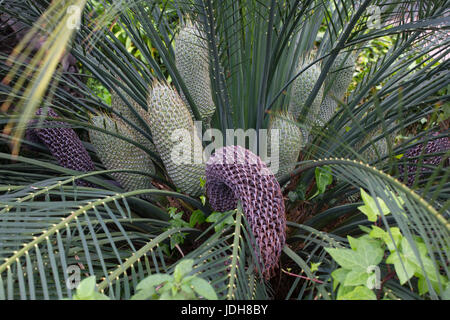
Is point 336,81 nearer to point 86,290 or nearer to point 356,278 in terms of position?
point 356,278

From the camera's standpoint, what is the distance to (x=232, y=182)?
3.19 ft

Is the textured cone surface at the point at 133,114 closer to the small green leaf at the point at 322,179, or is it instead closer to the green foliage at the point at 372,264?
the small green leaf at the point at 322,179

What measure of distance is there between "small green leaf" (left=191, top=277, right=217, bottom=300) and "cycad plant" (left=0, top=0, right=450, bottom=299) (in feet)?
0.17

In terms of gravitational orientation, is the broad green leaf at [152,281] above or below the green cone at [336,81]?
below

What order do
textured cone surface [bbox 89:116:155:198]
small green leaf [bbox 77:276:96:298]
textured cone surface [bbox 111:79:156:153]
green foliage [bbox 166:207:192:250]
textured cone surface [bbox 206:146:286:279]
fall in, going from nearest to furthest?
small green leaf [bbox 77:276:96:298], textured cone surface [bbox 206:146:286:279], green foliage [bbox 166:207:192:250], textured cone surface [bbox 89:116:155:198], textured cone surface [bbox 111:79:156:153]

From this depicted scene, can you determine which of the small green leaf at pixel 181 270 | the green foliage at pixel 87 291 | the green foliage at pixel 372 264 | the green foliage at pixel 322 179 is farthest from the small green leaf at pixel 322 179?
the green foliage at pixel 87 291

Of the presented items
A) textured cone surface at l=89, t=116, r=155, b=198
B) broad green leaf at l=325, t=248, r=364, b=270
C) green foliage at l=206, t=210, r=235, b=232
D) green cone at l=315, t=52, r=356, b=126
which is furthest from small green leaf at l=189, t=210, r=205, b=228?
green cone at l=315, t=52, r=356, b=126

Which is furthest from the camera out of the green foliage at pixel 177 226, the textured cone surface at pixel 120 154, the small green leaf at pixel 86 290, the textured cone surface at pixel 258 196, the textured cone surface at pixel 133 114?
the textured cone surface at pixel 133 114

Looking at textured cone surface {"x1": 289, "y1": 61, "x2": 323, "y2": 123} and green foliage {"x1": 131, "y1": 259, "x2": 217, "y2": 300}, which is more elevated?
textured cone surface {"x1": 289, "y1": 61, "x2": 323, "y2": 123}

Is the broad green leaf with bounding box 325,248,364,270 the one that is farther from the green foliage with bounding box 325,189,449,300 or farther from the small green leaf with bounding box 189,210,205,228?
the small green leaf with bounding box 189,210,205,228

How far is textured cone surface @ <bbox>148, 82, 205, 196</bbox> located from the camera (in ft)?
3.63

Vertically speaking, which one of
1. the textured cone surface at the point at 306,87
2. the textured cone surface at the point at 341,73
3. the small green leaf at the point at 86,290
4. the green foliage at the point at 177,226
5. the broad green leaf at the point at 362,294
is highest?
the textured cone surface at the point at 341,73

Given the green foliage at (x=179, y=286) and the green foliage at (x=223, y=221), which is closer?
the green foliage at (x=179, y=286)

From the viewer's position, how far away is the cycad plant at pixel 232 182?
76 centimetres
